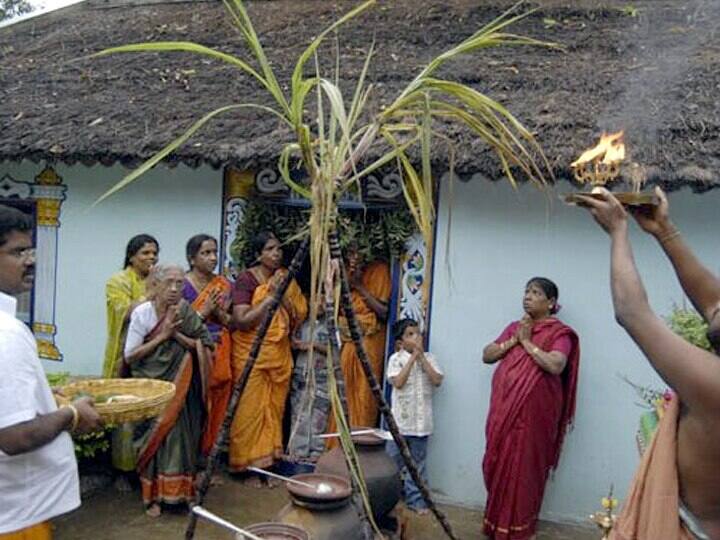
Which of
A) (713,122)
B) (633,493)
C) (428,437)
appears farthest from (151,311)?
(713,122)

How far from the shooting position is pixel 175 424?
5.24m

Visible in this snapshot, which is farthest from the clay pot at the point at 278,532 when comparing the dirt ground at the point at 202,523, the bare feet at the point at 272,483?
the bare feet at the point at 272,483

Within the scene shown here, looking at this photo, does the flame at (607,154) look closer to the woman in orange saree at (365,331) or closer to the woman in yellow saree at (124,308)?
the woman in orange saree at (365,331)

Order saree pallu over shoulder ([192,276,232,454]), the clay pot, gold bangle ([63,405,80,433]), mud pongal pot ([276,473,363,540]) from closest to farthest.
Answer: gold bangle ([63,405,80,433]) → the clay pot → mud pongal pot ([276,473,363,540]) → saree pallu over shoulder ([192,276,232,454])

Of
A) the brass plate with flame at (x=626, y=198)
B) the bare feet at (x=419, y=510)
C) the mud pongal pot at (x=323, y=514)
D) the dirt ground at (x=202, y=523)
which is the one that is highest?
the brass plate with flame at (x=626, y=198)

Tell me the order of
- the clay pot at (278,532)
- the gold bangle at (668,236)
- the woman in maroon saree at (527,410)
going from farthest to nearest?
the woman in maroon saree at (527,410) → the clay pot at (278,532) → the gold bangle at (668,236)

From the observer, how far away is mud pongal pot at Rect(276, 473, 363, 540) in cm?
362

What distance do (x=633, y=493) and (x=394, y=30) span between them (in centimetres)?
593

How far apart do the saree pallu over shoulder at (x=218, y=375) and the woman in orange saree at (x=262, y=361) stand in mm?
60

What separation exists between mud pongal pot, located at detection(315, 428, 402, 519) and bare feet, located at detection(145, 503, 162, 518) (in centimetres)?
140

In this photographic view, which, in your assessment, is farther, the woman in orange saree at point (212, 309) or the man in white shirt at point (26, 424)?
the woman in orange saree at point (212, 309)

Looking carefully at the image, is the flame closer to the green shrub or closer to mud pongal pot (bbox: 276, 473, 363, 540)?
mud pongal pot (bbox: 276, 473, 363, 540)

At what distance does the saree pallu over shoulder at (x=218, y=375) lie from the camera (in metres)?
5.57

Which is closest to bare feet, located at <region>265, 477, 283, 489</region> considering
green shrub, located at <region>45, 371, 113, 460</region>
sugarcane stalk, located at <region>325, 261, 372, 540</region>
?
green shrub, located at <region>45, 371, 113, 460</region>
